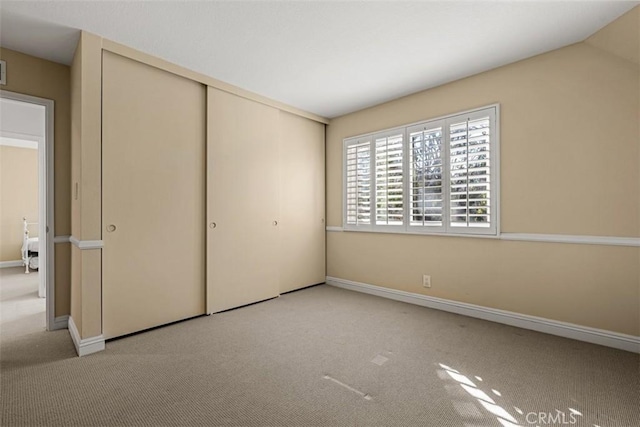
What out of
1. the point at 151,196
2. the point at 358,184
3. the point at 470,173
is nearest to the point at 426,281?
the point at 470,173

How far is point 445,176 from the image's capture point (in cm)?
344

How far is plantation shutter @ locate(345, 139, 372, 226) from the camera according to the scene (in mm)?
4312

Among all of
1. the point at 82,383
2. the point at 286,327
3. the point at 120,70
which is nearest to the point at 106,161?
the point at 120,70

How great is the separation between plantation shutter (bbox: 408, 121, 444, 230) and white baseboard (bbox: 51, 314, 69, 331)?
3847 millimetres

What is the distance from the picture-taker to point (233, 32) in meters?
2.49

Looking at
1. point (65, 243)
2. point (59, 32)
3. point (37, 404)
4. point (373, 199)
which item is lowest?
point (37, 404)

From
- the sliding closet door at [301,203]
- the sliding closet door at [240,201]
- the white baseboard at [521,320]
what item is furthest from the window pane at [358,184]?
the sliding closet door at [240,201]

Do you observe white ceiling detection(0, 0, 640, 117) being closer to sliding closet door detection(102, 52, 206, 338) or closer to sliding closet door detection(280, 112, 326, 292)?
sliding closet door detection(102, 52, 206, 338)

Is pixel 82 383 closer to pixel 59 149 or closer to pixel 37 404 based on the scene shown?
pixel 37 404

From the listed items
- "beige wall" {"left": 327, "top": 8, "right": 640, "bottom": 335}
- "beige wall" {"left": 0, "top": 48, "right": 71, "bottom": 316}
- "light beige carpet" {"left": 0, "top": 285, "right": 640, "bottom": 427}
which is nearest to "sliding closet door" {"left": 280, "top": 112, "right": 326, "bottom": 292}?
"light beige carpet" {"left": 0, "top": 285, "right": 640, "bottom": 427}

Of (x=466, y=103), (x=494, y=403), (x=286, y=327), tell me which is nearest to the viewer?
(x=494, y=403)

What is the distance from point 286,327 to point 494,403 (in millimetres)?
1814

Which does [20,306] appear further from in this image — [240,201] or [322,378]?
[322,378]

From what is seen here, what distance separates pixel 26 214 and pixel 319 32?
25.3 ft
